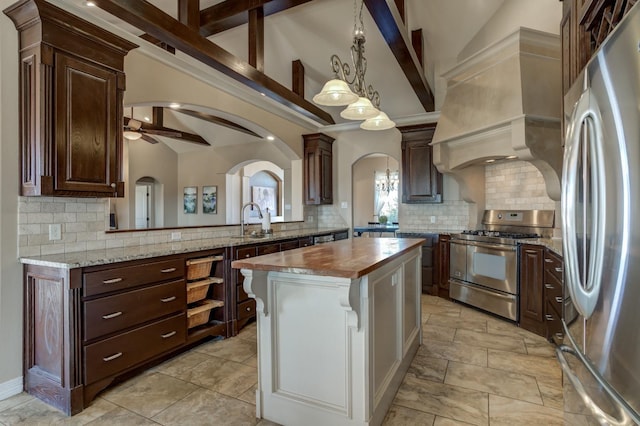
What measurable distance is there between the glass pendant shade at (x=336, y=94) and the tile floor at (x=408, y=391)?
2.11 m

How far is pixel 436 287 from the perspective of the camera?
490 cm

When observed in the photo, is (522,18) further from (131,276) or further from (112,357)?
(112,357)

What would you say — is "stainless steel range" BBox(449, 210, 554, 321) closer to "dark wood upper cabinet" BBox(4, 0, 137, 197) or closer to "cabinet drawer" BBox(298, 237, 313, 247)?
"cabinet drawer" BBox(298, 237, 313, 247)

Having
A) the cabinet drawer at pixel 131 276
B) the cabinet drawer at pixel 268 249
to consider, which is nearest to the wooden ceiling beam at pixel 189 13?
the cabinet drawer at pixel 131 276

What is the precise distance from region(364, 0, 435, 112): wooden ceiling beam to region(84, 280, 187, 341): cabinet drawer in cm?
274

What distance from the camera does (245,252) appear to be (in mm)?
3529

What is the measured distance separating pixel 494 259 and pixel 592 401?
3.15 metres

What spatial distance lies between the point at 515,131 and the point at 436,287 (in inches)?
93.8

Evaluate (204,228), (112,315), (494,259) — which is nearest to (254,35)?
(204,228)

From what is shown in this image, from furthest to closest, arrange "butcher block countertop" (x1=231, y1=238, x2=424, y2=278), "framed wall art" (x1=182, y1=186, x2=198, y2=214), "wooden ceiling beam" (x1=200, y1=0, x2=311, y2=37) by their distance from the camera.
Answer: "framed wall art" (x1=182, y1=186, x2=198, y2=214) < "wooden ceiling beam" (x1=200, y1=0, x2=311, y2=37) < "butcher block countertop" (x1=231, y1=238, x2=424, y2=278)

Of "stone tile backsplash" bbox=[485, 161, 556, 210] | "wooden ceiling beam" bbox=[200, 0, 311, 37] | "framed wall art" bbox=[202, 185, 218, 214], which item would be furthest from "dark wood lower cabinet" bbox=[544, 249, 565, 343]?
"framed wall art" bbox=[202, 185, 218, 214]

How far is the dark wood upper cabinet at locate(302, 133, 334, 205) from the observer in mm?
5723

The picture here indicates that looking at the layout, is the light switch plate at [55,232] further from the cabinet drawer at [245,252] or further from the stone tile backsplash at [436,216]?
the stone tile backsplash at [436,216]

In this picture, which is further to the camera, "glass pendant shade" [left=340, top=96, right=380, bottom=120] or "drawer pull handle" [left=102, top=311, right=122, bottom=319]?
"glass pendant shade" [left=340, top=96, right=380, bottom=120]
